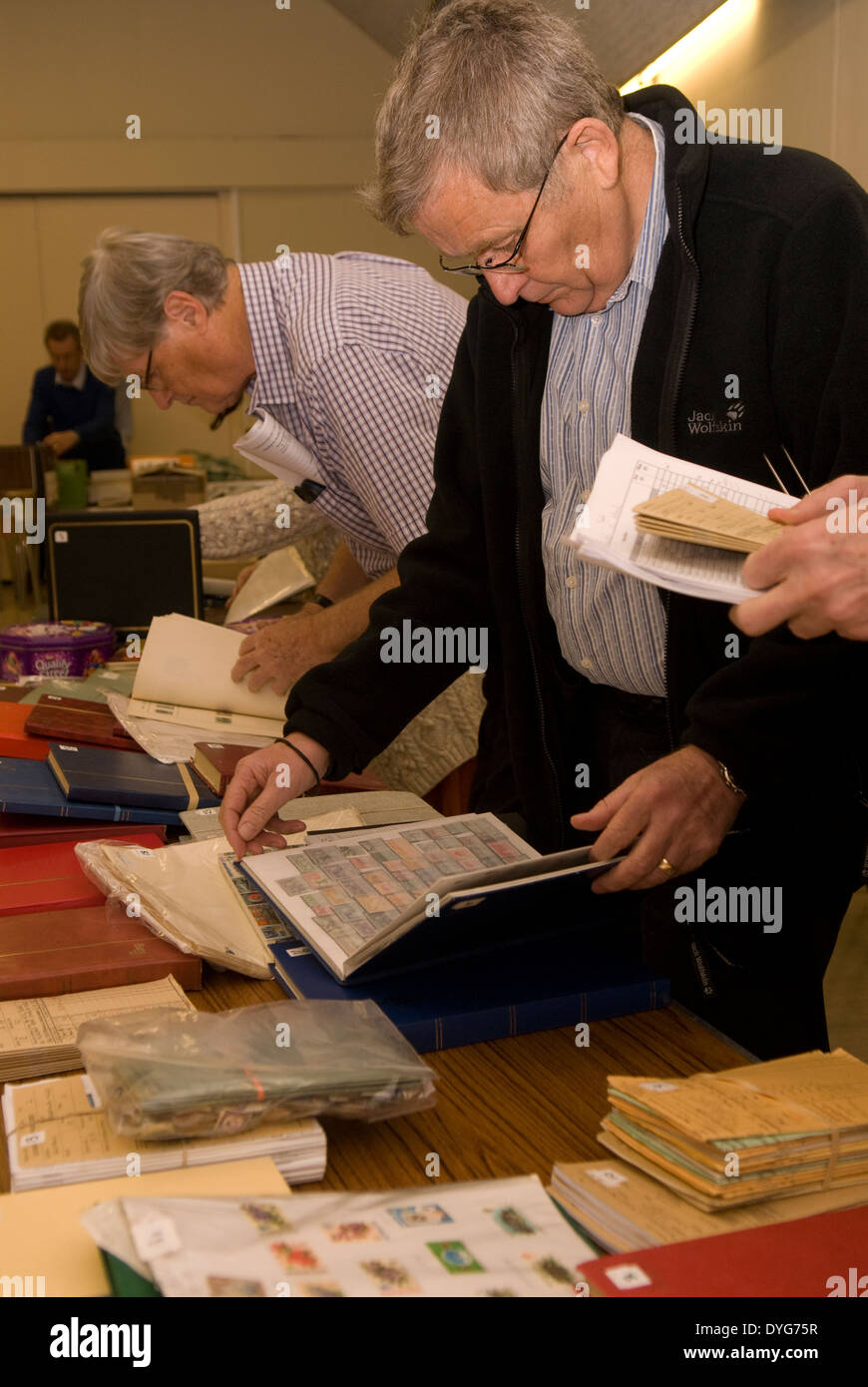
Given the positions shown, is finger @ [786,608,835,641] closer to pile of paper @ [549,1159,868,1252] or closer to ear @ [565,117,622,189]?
pile of paper @ [549,1159,868,1252]

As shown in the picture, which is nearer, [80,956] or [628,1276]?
[628,1276]

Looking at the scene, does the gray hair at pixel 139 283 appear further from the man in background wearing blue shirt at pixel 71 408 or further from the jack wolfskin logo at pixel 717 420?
the man in background wearing blue shirt at pixel 71 408

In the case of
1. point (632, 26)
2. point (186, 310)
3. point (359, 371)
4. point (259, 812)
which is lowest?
point (259, 812)

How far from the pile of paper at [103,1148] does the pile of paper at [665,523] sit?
0.46 meters

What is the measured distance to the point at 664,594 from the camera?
143 cm

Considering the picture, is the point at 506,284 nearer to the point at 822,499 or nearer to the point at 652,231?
the point at 652,231

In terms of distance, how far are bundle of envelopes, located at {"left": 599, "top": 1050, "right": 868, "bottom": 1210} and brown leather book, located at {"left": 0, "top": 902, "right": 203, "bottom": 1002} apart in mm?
492

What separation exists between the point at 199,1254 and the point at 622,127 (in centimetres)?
120

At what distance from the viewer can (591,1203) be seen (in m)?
0.84

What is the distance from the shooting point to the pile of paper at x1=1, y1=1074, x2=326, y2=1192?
0.88m

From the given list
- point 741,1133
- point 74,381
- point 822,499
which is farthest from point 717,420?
point 74,381

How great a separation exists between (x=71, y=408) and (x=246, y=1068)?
8.49 meters
